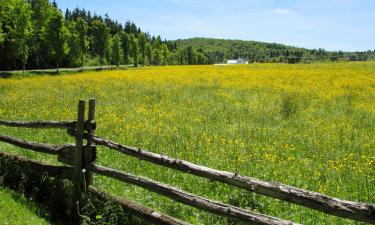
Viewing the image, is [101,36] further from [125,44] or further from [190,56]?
[190,56]

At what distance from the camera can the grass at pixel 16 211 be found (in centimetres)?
655

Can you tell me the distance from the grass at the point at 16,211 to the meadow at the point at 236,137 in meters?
1.55

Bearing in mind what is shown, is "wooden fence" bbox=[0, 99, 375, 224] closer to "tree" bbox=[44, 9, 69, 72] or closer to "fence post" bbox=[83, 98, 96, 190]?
"fence post" bbox=[83, 98, 96, 190]

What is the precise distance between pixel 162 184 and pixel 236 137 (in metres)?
7.10

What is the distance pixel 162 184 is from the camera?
640 centimetres

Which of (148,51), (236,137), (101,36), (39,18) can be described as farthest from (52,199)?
(148,51)

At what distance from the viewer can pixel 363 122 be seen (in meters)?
16.0

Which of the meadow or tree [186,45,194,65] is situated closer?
the meadow

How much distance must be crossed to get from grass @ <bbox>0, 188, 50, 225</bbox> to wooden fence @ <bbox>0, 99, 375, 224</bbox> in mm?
719

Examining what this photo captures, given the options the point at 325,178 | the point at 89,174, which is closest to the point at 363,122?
the point at 325,178

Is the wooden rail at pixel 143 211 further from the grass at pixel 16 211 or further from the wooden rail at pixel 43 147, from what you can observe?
the wooden rail at pixel 43 147

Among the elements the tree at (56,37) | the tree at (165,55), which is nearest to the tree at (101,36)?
the tree at (56,37)

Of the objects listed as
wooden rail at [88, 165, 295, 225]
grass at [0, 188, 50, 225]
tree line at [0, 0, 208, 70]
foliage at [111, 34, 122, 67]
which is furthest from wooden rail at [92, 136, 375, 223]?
foliage at [111, 34, 122, 67]

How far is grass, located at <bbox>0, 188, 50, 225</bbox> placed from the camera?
6.55m
